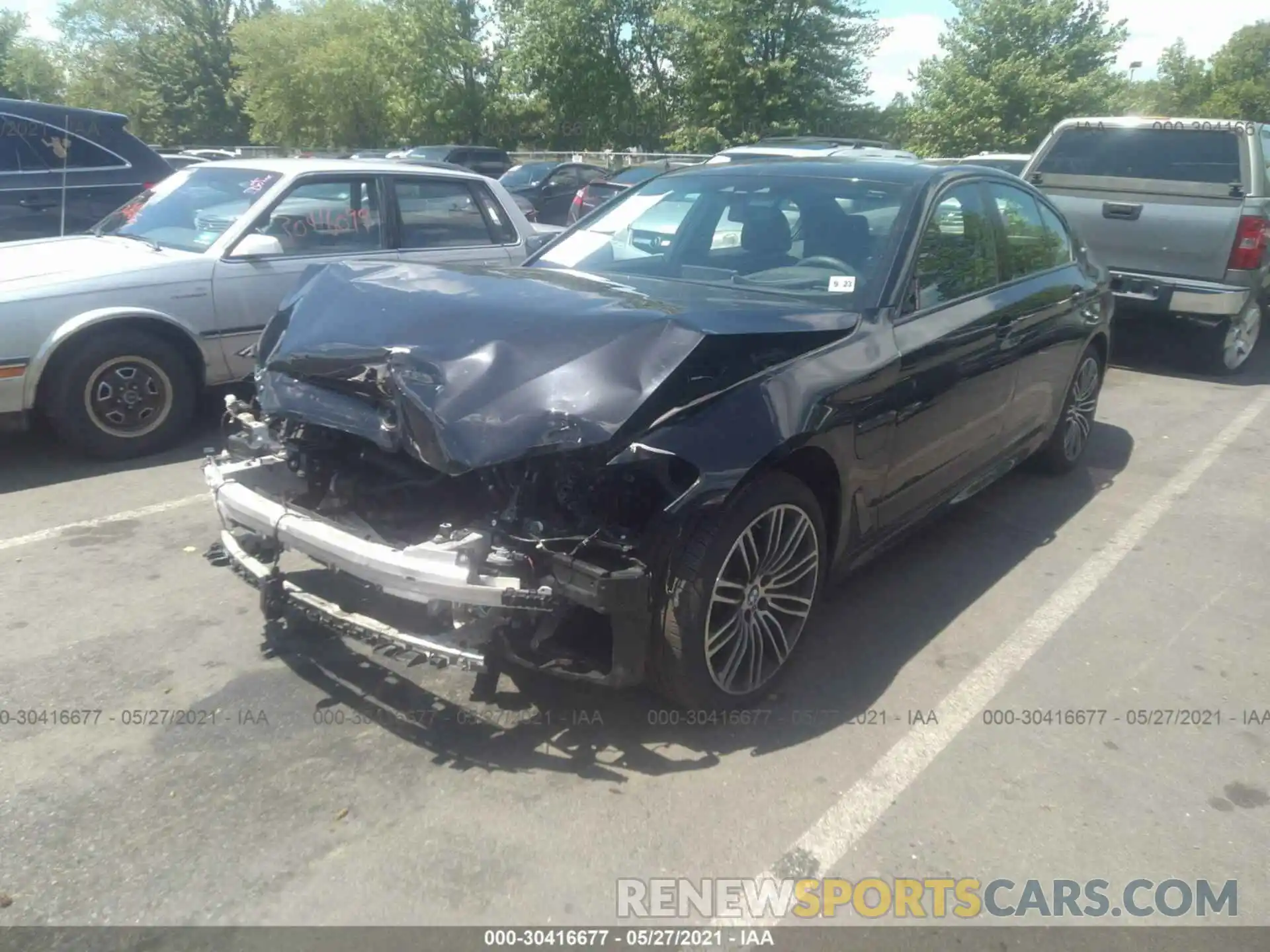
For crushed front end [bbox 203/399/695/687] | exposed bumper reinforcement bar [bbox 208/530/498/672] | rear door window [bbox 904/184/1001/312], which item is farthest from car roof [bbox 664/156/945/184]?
exposed bumper reinforcement bar [bbox 208/530/498/672]

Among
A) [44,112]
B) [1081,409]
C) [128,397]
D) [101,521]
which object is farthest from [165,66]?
[1081,409]

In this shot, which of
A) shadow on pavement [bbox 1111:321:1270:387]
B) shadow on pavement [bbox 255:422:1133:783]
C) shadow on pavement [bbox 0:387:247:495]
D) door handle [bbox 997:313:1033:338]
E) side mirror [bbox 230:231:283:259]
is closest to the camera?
shadow on pavement [bbox 255:422:1133:783]

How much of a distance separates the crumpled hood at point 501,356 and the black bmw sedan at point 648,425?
0.01 metres

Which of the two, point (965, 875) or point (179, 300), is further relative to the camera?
point (179, 300)

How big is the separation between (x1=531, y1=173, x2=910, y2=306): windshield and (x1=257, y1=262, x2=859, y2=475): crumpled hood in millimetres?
293

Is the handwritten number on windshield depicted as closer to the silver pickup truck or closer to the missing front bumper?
the missing front bumper

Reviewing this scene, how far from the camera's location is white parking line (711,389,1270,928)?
2795 mm

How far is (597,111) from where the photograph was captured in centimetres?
3722

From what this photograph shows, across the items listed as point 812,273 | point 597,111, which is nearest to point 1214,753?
point 812,273

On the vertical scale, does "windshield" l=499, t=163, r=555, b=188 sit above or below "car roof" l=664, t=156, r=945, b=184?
above

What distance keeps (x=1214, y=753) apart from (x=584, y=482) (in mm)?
2281

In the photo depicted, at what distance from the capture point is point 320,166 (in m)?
6.44

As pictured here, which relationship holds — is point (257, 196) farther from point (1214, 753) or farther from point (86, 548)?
point (1214, 753)

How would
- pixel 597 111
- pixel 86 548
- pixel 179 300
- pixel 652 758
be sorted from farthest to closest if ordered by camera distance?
1. pixel 597 111
2. pixel 179 300
3. pixel 86 548
4. pixel 652 758
